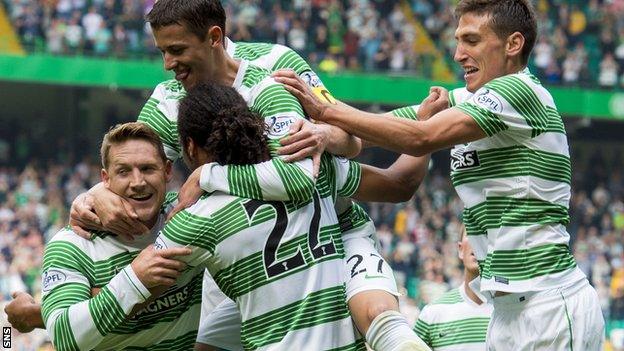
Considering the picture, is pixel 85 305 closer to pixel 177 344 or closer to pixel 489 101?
pixel 177 344

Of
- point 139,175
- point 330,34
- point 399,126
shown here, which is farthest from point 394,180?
point 330,34

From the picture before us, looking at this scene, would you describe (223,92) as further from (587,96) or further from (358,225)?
(587,96)

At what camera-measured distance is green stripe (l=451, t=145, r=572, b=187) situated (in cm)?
521

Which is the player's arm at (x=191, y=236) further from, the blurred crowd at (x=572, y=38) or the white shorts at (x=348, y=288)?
the blurred crowd at (x=572, y=38)

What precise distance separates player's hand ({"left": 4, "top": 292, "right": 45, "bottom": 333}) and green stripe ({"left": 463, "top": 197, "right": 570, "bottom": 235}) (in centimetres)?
192

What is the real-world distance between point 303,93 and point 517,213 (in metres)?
1.02

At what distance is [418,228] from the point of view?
19.7 metres

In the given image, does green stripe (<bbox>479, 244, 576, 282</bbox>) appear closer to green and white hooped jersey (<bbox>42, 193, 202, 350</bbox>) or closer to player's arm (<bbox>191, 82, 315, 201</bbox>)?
player's arm (<bbox>191, 82, 315, 201</bbox>)

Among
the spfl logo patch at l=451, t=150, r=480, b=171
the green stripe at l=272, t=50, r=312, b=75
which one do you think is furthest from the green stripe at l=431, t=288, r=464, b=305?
the green stripe at l=272, t=50, r=312, b=75

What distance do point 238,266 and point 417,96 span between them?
18.1 metres

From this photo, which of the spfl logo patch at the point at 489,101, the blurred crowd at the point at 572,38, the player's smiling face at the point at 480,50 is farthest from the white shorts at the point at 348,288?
the blurred crowd at the point at 572,38

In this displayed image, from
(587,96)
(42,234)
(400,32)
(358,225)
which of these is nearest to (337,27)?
(400,32)

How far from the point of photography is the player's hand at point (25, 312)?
5289 millimetres

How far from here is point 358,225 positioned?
17.7ft
